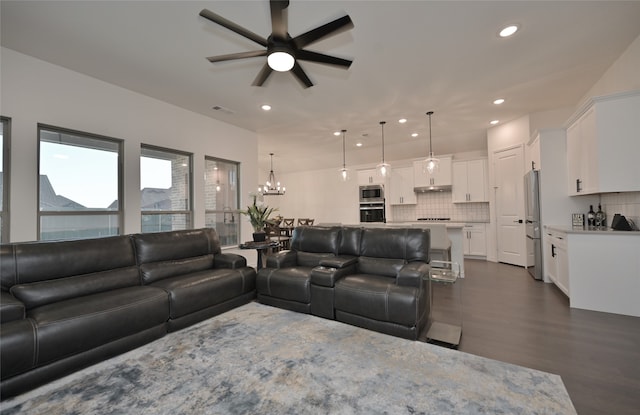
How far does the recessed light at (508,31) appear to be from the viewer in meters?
2.49

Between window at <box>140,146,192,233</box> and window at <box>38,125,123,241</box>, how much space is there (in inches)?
13.8

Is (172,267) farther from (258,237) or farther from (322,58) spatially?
(322,58)

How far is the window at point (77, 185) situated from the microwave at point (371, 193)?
570 centimetres

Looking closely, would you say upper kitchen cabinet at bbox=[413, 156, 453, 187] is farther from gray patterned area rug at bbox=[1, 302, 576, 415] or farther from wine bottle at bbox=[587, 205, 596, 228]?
gray patterned area rug at bbox=[1, 302, 576, 415]

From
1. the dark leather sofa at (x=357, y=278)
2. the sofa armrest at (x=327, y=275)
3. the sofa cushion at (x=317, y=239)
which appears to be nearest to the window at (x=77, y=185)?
the dark leather sofa at (x=357, y=278)

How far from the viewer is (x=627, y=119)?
2.82 m

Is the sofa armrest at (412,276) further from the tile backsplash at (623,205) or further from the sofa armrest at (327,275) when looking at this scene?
the tile backsplash at (623,205)

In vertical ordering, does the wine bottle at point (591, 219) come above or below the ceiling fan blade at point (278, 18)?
below

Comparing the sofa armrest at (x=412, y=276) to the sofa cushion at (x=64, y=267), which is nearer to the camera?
the sofa cushion at (x=64, y=267)

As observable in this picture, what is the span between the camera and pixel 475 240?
6199 mm

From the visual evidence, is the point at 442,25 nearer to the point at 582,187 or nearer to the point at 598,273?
the point at 582,187

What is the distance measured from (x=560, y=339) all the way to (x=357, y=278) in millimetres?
1842

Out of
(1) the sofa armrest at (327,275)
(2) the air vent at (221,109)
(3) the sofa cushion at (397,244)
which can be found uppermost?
(2) the air vent at (221,109)

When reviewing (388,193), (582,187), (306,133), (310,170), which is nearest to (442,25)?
(582,187)
